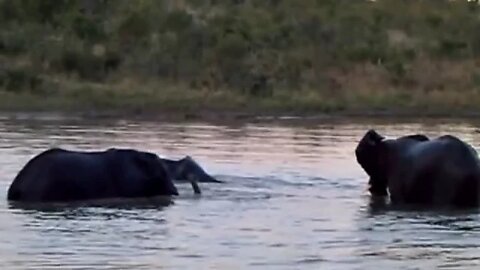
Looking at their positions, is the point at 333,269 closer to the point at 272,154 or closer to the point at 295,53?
the point at 272,154

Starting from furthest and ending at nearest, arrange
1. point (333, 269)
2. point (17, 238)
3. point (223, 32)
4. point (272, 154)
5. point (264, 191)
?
point (223, 32), point (272, 154), point (264, 191), point (17, 238), point (333, 269)

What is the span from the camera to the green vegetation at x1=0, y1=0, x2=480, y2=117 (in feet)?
112

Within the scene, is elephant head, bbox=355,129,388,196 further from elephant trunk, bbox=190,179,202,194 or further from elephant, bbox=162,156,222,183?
elephant trunk, bbox=190,179,202,194

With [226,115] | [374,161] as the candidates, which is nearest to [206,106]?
[226,115]

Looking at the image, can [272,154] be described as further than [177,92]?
No

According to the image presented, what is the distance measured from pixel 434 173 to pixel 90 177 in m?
3.62

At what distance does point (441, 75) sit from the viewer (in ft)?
131

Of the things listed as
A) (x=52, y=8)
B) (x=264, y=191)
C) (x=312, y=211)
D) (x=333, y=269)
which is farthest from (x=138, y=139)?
(x=52, y=8)

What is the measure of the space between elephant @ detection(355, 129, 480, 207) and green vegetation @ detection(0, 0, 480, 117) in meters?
16.8

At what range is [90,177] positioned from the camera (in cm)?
1480

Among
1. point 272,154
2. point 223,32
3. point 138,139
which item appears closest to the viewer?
point 272,154

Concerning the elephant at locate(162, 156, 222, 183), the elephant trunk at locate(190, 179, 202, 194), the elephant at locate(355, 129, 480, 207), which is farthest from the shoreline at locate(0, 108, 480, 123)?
the elephant at locate(355, 129, 480, 207)

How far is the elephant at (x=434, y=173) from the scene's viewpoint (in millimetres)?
14898

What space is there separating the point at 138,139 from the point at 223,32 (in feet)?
66.5
